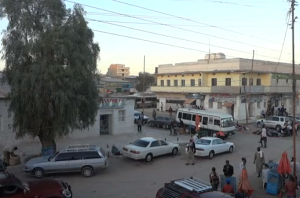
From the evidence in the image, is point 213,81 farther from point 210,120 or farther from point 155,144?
point 155,144

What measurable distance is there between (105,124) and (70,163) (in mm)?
12849

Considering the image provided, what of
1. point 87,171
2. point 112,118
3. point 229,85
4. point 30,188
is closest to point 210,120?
point 112,118

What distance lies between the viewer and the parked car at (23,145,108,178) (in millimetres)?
14695

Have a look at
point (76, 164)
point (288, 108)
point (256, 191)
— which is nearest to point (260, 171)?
point (256, 191)

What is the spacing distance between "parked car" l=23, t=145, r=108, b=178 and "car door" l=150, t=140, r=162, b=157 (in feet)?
12.6

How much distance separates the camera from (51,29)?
15.9 meters

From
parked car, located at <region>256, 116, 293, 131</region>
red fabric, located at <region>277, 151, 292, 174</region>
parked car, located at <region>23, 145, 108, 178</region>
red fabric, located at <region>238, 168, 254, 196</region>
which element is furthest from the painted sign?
red fabric, located at <region>277, 151, 292, 174</region>

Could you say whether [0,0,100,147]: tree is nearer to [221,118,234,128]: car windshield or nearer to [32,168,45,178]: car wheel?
[32,168,45,178]: car wheel

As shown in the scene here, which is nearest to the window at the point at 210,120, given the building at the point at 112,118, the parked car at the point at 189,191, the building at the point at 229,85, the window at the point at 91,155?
the building at the point at 112,118

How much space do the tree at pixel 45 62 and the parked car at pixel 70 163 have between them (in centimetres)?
208

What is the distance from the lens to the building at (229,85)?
3878 centimetres

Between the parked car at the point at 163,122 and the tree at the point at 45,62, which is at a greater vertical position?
the tree at the point at 45,62

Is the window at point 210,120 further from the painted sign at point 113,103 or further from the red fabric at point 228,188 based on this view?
the red fabric at point 228,188

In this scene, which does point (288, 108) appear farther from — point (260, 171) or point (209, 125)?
point (260, 171)
